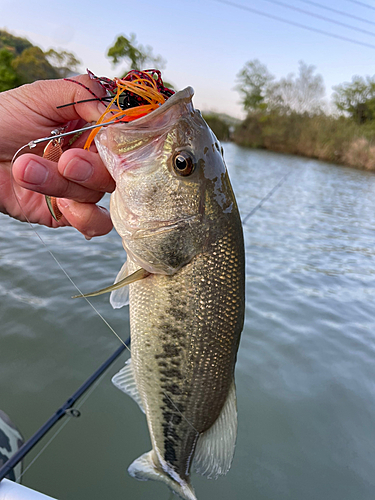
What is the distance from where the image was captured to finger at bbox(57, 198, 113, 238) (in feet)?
6.51

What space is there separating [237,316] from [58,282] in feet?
13.0

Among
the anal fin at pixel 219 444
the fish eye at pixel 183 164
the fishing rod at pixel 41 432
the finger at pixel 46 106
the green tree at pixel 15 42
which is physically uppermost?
the green tree at pixel 15 42

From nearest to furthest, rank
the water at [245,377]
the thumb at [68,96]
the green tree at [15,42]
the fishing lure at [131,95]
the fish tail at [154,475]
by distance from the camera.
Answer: the fishing lure at [131,95], the thumb at [68,96], the fish tail at [154,475], the water at [245,377], the green tree at [15,42]

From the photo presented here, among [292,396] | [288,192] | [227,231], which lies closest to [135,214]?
[227,231]

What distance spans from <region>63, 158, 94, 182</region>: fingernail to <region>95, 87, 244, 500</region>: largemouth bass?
0.10 m

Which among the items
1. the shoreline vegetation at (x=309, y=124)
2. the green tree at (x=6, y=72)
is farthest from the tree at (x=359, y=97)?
the green tree at (x=6, y=72)

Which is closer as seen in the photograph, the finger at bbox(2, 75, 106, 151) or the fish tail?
the finger at bbox(2, 75, 106, 151)

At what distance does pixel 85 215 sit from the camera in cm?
200

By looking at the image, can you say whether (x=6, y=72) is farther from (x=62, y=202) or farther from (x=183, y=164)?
(x=183, y=164)

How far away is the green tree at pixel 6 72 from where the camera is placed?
3148cm

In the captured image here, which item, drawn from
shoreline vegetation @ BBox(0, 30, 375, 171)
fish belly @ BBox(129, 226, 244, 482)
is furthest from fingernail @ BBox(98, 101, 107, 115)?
shoreline vegetation @ BBox(0, 30, 375, 171)

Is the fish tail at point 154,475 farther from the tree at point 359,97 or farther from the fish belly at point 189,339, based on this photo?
the tree at point 359,97

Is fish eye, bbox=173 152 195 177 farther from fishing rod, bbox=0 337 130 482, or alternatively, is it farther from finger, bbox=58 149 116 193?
fishing rod, bbox=0 337 130 482

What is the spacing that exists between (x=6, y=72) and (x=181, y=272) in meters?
38.3
